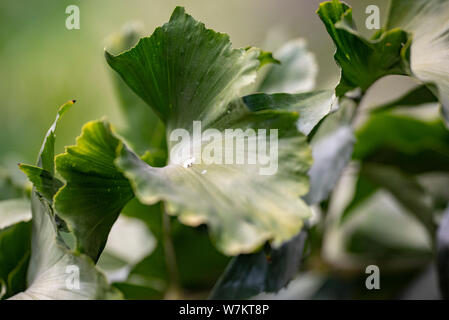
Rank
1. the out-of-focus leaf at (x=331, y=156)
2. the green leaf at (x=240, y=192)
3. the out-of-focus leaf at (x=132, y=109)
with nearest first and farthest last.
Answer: the green leaf at (x=240, y=192)
the out-of-focus leaf at (x=331, y=156)
the out-of-focus leaf at (x=132, y=109)

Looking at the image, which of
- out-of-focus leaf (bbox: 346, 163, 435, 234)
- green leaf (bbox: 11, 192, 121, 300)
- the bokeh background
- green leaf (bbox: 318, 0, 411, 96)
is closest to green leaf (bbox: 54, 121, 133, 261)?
green leaf (bbox: 11, 192, 121, 300)

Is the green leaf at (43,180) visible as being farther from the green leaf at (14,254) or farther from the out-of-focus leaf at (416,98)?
the out-of-focus leaf at (416,98)

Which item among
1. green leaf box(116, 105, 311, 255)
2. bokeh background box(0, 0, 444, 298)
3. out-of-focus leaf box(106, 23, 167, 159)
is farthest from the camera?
bokeh background box(0, 0, 444, 298)

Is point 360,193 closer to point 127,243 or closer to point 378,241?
point 378,241

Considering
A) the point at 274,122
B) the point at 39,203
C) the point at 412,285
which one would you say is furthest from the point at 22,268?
the point at 412,285

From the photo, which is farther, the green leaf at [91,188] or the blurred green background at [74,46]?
the blurred green background at [74,46]

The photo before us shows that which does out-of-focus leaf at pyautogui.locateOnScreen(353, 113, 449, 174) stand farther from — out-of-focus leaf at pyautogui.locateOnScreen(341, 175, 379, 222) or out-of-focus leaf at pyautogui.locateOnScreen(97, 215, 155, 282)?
out-of-focus leaf at pyautogui.locateOnScreen(97, 215, 155, 282)

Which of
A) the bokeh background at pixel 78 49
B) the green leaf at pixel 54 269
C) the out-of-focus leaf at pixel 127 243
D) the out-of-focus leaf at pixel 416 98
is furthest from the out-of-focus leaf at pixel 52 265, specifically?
the bokeh background at pixel 78 49
